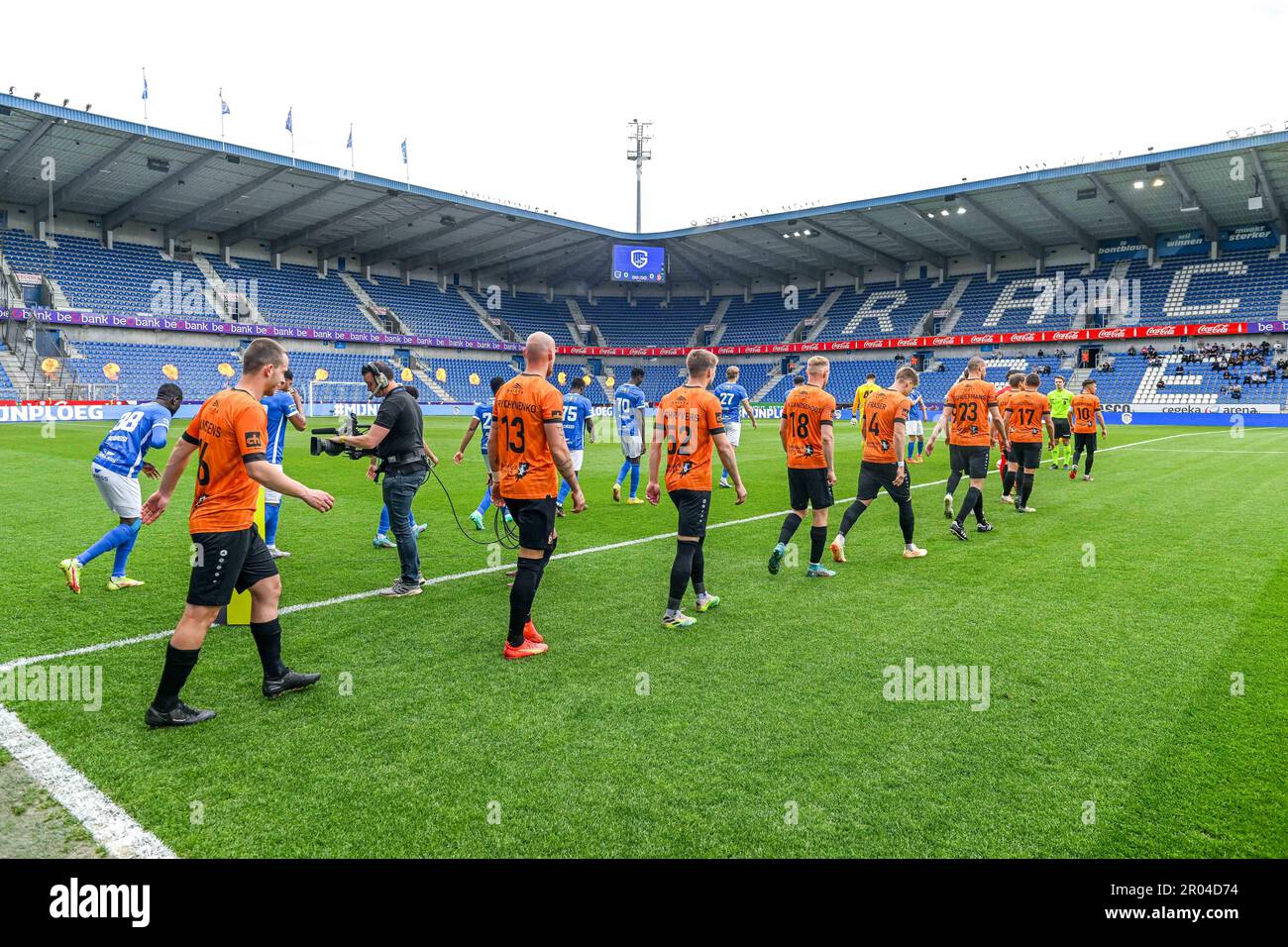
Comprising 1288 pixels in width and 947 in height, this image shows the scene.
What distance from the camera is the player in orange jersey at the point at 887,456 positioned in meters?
7.85

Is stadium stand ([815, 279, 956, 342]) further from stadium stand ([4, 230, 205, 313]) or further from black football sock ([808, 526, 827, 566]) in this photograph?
black football sock ([808, 526, 827, 566])

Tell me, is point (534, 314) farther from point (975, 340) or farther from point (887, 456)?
point (887, 456)

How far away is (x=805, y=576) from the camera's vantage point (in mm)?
7422

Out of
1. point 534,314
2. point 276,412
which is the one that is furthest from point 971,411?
point 534,314

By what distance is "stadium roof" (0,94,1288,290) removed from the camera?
117 ft

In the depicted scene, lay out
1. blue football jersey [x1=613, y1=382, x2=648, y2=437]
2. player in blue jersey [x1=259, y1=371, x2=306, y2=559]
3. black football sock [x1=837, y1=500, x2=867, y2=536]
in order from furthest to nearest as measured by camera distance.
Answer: blue football jersey [x1=613, y1=382, x2=648, y2=437], black football sock [x1=837, y1=500, x2=867, y2=536], player in blue jersey [x1=259, y1=371, x2=306, y2=559]

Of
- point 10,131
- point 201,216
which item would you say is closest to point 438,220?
point 201,216

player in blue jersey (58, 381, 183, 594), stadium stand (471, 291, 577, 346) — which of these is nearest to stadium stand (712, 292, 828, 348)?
stadium stand (471, 291, 577, 346)

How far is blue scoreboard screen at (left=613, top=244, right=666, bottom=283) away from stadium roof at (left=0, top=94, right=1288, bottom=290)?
1029 millimetres

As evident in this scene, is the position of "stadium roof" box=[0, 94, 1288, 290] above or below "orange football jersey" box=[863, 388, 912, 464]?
above

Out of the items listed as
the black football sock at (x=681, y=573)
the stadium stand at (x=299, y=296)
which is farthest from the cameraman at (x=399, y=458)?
the stadium stand at (x=299, y=296)

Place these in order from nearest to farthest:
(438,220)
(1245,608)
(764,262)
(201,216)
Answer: (1245,608), (201,216), (438,220), (764,262)
